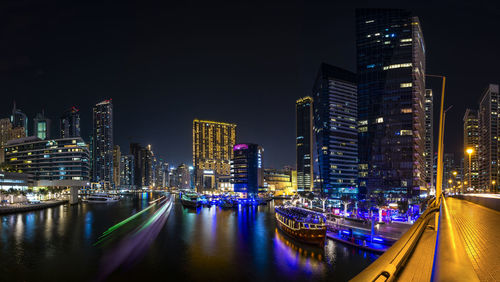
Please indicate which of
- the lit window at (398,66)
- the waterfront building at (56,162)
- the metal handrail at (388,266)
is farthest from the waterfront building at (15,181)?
the lit window at (398,66)

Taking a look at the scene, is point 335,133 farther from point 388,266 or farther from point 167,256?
point 388,266

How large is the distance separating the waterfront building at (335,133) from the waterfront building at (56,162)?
365ft

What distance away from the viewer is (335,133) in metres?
158

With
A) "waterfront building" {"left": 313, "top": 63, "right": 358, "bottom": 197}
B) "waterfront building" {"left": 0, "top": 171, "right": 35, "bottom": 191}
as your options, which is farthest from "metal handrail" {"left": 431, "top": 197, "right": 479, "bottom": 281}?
"waterfront building" {"left": 313, "top": 63, "right": 358, "bottom": 197}

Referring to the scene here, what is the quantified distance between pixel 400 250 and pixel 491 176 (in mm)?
174750

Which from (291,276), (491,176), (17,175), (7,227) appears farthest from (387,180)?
(17,175)

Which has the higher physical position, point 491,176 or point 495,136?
point 495,136

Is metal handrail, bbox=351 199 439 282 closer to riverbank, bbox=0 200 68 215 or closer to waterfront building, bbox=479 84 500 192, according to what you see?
riverbank, bbox=0 200 68 215

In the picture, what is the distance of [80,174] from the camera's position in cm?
13888

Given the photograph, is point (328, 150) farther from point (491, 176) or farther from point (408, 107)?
point (491, 176)

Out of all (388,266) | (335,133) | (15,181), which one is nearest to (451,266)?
(388,266)

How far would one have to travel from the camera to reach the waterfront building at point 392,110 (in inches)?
4427

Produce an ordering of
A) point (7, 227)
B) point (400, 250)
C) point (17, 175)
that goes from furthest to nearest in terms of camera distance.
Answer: point (17, 175) → point (7, 227) → point (400, 250)

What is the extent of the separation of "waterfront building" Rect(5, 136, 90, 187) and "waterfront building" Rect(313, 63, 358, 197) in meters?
111
